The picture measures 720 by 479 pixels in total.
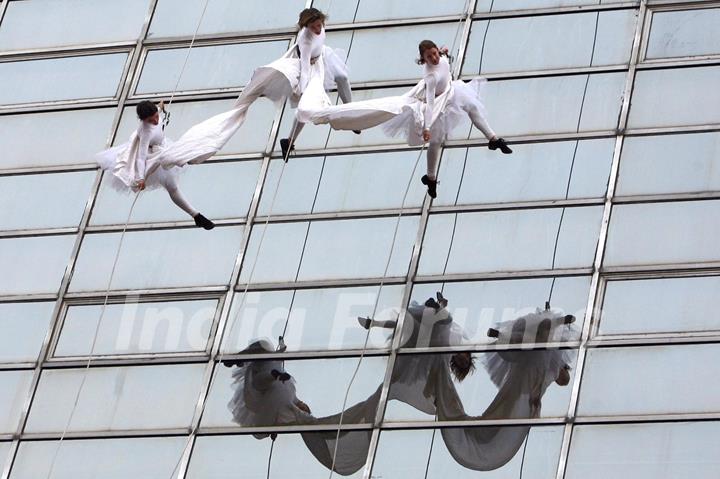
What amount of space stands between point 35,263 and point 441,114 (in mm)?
4397

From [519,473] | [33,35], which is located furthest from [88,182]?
[519,473]

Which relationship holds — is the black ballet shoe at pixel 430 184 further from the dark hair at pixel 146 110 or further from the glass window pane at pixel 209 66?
the glass window pane at pixel 209 66

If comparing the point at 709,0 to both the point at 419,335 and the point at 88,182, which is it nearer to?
the point at 419,335

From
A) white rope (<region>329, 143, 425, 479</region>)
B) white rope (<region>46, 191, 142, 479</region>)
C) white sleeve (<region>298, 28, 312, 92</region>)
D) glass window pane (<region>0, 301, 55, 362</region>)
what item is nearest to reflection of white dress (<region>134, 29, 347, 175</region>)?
white sleeve (<region>298, 28, 312, 92</region>)

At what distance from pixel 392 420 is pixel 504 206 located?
2.15m

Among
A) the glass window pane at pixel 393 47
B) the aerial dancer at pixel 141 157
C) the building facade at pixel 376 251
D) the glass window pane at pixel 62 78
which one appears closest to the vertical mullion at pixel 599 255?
the building facade at pixel 376 251

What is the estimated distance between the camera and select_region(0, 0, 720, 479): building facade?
1438 cm

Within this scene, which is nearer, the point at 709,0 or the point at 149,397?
the point at 149,397

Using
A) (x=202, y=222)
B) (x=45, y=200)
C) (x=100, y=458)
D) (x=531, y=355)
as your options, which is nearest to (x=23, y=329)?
(x=45, y=200)

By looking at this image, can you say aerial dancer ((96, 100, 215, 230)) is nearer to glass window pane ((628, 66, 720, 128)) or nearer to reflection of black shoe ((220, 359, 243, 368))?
reflection of black shoe ((220, 359, 243, 368))

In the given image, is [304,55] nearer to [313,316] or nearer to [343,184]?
[343,184]

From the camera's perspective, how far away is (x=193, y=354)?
1547 cm

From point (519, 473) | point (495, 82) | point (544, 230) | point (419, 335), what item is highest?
point (495, 82)

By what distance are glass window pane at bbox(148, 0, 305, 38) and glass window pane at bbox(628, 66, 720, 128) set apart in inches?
136
